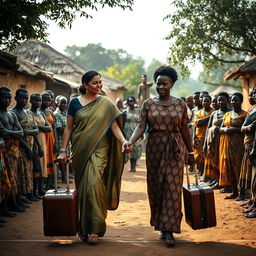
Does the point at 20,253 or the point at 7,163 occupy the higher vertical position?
the point at 7,163

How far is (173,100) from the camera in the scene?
19.0ft

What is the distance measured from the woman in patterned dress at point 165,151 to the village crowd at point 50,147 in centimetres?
37

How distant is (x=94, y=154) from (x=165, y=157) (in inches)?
35.5

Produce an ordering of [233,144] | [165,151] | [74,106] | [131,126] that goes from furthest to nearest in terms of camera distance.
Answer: [131,126], [233,144], [74,106], [165,151]

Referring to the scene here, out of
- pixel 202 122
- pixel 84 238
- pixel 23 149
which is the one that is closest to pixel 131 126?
pixel 202 122

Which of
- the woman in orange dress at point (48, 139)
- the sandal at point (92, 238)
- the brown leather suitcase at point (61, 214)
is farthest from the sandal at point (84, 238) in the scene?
the woman in orange dress at point (48, 139)

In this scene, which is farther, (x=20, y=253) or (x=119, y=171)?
(x=119, y=171)

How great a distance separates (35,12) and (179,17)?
35.1 ft

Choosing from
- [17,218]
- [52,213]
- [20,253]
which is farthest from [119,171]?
[17,218]

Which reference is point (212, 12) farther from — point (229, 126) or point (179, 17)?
point (229, 126)

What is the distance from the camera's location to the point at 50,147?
31.7ft

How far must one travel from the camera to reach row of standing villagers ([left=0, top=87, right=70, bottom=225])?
6.87 metres

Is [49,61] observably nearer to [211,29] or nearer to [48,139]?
[211,29]

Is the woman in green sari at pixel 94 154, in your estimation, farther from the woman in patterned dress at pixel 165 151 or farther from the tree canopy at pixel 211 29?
the tree canopy at pixel 211 29
